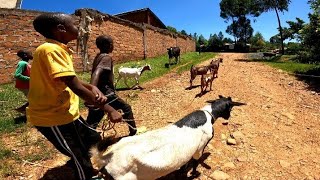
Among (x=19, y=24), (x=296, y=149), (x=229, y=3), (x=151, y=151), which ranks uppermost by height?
(x=229, y=3)

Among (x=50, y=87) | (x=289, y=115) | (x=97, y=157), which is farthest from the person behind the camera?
(x=289, y=115)

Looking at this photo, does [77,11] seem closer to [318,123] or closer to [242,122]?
[242,122]

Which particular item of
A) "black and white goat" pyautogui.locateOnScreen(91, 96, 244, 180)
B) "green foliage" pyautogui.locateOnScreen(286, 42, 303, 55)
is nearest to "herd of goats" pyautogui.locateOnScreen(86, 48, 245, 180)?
"black and white goat" pyautogui.locateOnScreen(91, 96, 244, 180)

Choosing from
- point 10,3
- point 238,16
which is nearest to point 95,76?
point 10,3

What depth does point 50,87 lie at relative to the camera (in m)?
2.84

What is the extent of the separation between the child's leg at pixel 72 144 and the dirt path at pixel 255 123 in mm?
1848

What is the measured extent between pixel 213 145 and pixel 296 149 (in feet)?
5.45

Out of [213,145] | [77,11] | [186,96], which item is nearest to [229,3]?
[77,11]

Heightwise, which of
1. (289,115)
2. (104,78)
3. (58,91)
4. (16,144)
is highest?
(58,91)

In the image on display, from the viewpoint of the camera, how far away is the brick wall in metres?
11.4

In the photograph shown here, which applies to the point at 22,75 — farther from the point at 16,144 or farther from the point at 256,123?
the point at 256,123

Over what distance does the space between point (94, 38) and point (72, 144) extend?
1314 centimetres

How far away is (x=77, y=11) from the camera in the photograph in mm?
14617

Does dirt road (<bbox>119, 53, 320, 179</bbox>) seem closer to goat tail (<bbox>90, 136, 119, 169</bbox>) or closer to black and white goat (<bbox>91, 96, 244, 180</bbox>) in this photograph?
black and white goat (<bbox>91, 96, 244, 180</bbox>)
